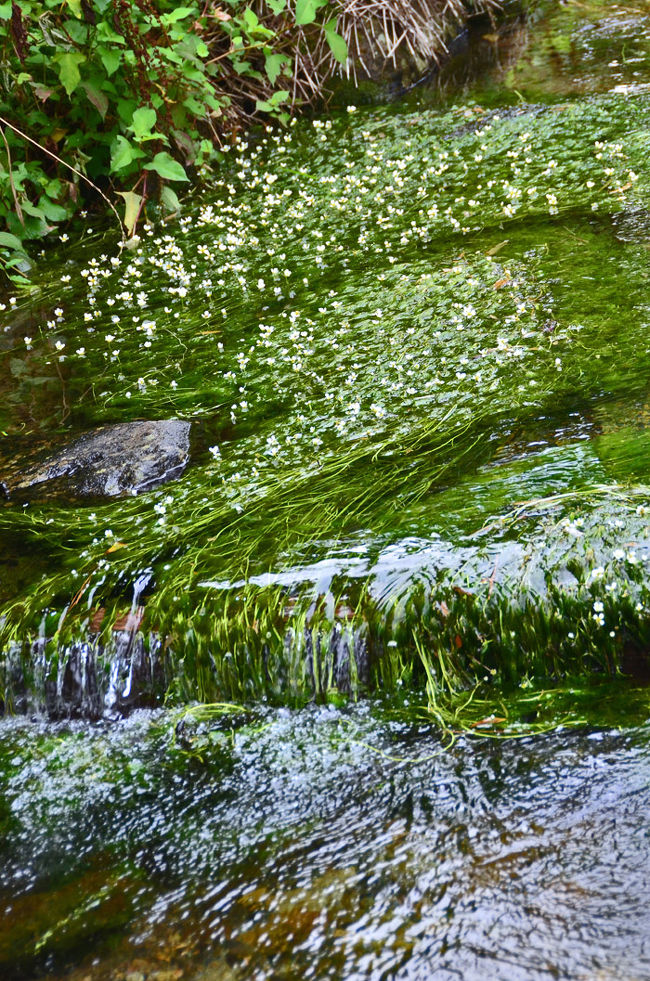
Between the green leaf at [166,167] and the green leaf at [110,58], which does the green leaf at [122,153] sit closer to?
the green leaf at [166,167]

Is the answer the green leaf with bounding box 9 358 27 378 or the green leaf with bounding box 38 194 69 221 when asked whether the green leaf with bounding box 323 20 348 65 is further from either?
the green leaf with bounding box 9 358 27 378

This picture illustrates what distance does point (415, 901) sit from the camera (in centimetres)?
265

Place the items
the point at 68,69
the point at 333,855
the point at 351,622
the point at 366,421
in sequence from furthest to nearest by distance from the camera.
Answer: the point at 68,69 < the point at 366,421 < the point at 351,622 < the point at 333,855

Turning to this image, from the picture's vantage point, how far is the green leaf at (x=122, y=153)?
7078 millimetres

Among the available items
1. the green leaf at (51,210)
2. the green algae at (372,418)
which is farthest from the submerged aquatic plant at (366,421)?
the green leaf at (51,210)

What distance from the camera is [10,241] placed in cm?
713

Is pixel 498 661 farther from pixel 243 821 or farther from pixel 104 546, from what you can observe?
pixel 104 546

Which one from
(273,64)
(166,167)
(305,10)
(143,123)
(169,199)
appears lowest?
(169,199)

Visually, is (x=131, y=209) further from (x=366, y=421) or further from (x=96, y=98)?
(x=366, y=421)

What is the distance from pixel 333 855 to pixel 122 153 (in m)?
5.87

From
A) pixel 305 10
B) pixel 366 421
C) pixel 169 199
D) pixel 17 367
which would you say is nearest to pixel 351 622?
pixel 366 421

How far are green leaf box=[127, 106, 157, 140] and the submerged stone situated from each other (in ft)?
10.2

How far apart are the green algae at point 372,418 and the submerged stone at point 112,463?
0.40 ft

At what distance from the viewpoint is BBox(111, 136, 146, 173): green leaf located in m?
7.08
